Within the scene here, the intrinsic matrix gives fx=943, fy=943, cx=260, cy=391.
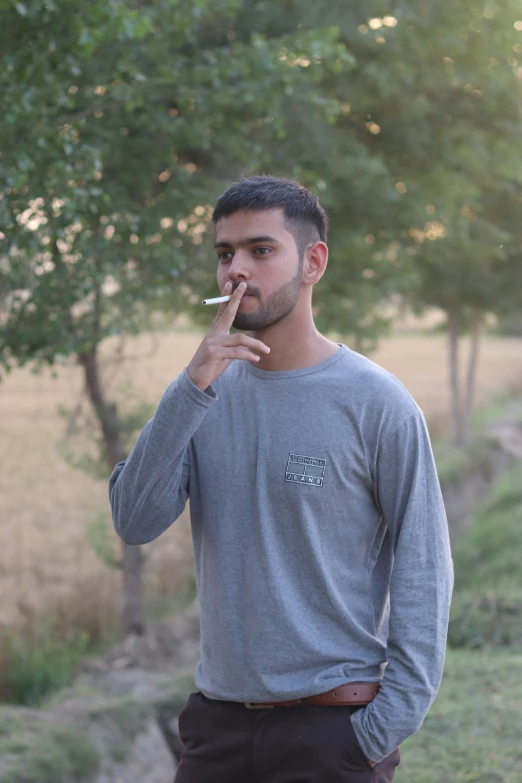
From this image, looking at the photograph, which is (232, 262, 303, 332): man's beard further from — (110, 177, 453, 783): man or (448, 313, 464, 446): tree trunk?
(448, 313, 464, 446): tree trunk

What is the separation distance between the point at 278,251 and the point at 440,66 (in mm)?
7006

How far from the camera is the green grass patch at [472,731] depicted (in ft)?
14.5

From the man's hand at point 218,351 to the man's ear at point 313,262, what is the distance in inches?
11.1

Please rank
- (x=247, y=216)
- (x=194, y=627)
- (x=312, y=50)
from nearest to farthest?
1. (x=247, y=216)
2. (x=312, y=50)
3. (x=194, y=627)

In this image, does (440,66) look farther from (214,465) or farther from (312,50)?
(214,465)

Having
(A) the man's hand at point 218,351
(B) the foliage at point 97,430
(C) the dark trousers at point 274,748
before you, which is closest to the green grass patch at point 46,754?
(C) the dark trousers at point 274,748

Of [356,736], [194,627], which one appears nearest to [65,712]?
[194,627]

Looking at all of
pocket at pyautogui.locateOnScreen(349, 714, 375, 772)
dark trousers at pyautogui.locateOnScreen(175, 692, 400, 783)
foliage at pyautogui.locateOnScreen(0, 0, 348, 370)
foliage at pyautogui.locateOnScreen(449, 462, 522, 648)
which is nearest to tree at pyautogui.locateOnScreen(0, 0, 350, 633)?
foliage at pyautogui.locateOnScreen(0, 0, 348, 370)

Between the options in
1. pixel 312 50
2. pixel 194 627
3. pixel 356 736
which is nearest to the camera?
pixel 356 736

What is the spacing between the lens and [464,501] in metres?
15.8

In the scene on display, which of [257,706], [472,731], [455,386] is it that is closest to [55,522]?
[472,731]

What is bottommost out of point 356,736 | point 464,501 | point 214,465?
point 464,501

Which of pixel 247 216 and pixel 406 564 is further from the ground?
pixel 247 216

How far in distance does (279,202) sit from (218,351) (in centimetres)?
43
